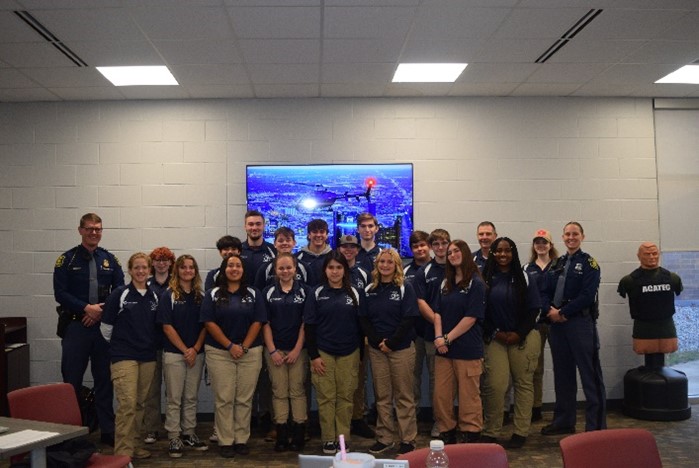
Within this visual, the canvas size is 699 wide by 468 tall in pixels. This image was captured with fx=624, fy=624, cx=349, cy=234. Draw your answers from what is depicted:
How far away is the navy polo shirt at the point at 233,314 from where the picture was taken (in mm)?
4672

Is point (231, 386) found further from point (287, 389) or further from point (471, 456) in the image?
point (471, 456)

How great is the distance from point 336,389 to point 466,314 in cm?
112

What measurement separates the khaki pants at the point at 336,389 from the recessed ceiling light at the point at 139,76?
2.74 meters

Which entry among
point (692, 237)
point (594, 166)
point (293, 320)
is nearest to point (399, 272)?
point (293, 320)

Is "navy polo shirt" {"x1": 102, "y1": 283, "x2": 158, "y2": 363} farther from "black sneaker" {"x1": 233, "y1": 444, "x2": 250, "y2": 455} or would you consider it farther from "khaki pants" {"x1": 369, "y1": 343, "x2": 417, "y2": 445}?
"khaki pants" {"x1": 369, "y1": 343, "x2": 417, "y2": 445}

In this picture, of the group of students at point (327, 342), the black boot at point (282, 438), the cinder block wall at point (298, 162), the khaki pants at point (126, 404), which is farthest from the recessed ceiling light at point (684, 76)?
the khaki pants at point (126, 404)

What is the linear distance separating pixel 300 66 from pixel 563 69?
7.49 feet

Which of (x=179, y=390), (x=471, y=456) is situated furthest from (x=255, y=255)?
(x=471, y=456)

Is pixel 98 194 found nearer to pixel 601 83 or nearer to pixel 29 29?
pixel 29 29

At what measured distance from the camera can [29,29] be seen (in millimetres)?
4289

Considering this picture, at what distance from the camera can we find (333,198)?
604 centimetres

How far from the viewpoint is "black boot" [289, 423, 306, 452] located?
190 inches

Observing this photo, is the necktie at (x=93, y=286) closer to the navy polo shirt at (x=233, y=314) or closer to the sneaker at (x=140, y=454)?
the navy polo shirt at (x=233, y=314)

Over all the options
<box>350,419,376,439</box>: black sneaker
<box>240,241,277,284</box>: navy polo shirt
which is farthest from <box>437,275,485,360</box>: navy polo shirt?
<box>240,241,277,284</box>: navy polo shirt
